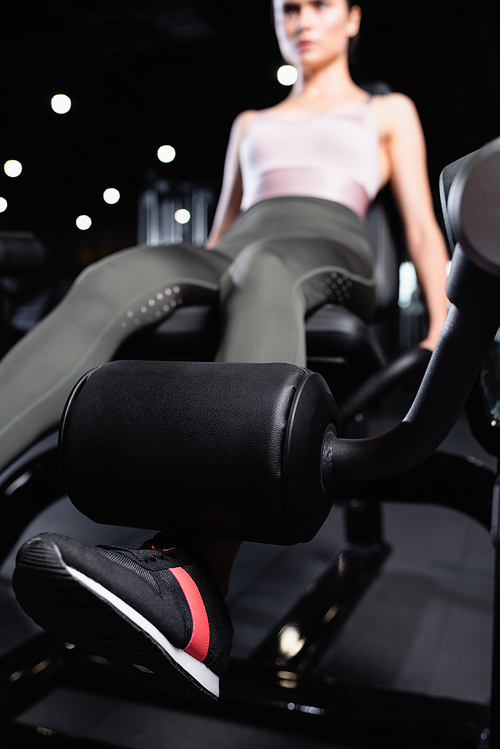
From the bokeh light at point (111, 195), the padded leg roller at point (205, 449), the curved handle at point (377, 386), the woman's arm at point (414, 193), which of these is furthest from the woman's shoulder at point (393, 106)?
the bokeh light at point (111, 195)

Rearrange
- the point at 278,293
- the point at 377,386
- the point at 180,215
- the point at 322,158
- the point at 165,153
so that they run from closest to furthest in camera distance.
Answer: the point at 278,293 → the point at 377,386 → the point at 322,158 → the point at 180,215 → the point at 165,153

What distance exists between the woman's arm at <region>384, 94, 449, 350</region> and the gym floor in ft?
2.09

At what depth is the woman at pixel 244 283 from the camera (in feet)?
1.07

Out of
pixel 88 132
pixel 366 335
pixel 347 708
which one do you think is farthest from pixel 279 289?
pixel 88 132

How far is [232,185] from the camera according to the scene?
4.09ft

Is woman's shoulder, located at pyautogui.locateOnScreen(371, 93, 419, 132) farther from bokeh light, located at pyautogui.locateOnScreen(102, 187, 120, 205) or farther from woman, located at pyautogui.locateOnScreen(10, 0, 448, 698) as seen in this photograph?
bokeh light, located at pyautogui.locateOnScreen(102, 187, 120, 205)

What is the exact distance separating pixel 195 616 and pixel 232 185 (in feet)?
3.36

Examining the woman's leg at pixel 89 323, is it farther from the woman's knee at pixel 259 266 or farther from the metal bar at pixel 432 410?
the metal bar at pixel 432 410

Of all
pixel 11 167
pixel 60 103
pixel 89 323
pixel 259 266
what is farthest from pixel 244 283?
pixel 60 103

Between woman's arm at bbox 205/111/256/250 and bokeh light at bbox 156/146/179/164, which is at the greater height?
woman's arm at bbox 205/111/256/250

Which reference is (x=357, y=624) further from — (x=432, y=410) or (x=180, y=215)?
(x=180, y=215)

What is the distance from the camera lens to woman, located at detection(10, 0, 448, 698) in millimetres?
328

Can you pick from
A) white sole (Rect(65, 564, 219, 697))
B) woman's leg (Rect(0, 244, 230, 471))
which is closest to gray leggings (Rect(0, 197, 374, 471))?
woman's leg (Rect(0, 244, 230, 471))

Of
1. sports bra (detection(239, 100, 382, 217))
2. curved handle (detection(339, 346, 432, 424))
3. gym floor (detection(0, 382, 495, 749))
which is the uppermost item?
sports bra (detection(239, 100, 382, 217))
